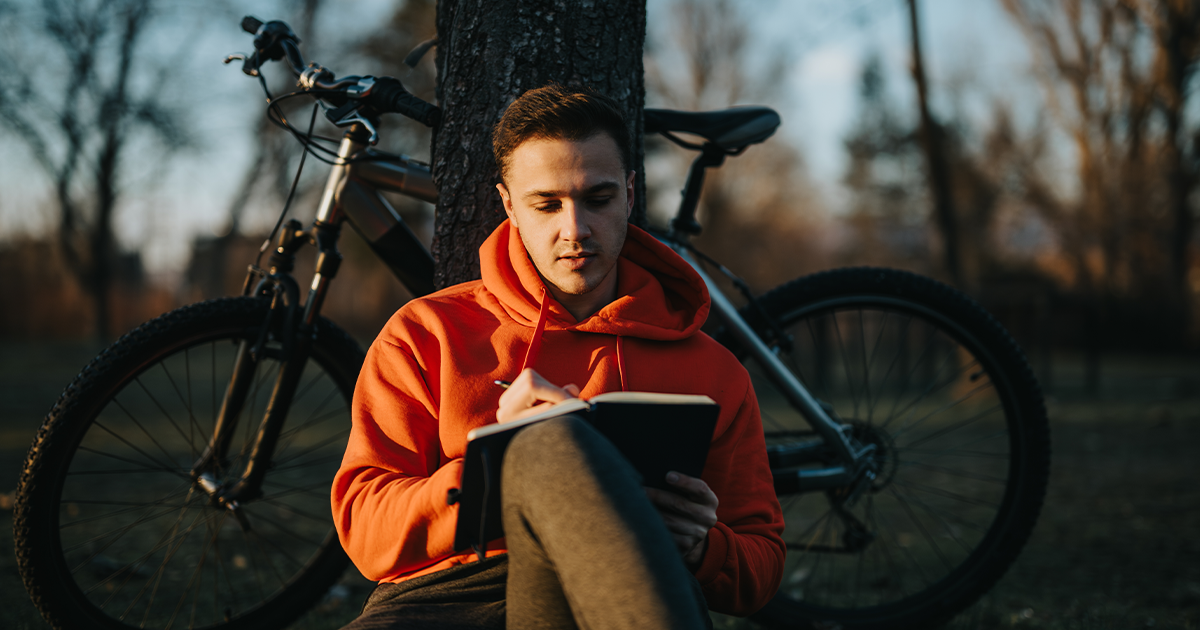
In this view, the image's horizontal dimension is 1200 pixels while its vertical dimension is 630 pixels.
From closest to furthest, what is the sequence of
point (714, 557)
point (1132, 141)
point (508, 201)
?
point (714, 557) → point (508, 201) → point (1132, 141)

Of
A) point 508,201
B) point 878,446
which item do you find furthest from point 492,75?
point 878,446

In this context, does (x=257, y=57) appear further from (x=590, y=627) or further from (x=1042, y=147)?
(x=1042, y=147)

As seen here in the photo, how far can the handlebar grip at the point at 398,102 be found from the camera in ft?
6.92

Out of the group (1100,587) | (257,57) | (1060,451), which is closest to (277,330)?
(257,57)

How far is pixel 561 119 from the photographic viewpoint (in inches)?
61.5

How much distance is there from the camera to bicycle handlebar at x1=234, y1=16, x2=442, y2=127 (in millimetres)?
2131

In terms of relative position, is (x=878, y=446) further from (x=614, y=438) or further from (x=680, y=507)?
(x=614, y=438)

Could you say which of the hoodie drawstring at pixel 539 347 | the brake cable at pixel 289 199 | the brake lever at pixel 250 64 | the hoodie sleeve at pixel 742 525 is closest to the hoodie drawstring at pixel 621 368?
the hoodie drawstring at pixel 539 347

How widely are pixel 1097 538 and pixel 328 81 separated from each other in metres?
3.50

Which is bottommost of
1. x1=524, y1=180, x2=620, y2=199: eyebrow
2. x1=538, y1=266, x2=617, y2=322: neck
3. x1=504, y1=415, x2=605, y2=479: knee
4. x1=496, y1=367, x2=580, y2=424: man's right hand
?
x1=504, y1=415, x2=605, y2=479: knee

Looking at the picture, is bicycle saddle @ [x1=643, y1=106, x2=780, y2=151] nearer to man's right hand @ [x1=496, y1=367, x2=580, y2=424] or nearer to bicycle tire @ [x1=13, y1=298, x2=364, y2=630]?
bicycle tire @ [x1=13, y1=298, x2=364, y2=630]

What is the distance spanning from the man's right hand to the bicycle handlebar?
1069mm

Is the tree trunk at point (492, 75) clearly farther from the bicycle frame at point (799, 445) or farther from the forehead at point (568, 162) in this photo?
the forehead at point (568, 162)

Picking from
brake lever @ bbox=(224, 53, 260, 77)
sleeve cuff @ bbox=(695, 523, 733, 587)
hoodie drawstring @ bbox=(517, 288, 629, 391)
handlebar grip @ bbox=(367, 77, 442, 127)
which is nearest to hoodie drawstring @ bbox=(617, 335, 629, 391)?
hoodie drawstring @ bbox=(517, 288, 629, 391)
